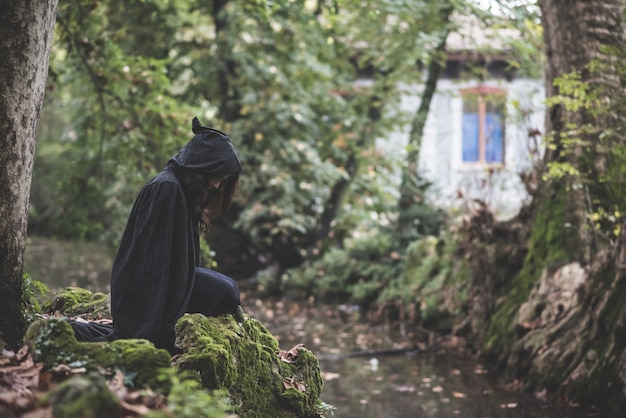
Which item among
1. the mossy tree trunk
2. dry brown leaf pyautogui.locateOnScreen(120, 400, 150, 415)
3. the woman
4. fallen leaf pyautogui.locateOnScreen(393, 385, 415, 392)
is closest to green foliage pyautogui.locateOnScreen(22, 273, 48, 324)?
the woman

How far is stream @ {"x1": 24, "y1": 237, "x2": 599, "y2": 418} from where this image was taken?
8.59m

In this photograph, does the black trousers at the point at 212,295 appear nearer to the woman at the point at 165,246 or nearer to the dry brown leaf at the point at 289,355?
the woman at the point at 165,246

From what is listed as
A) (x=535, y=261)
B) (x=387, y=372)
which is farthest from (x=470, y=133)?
(x=387, y=372)

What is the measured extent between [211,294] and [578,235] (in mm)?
6037

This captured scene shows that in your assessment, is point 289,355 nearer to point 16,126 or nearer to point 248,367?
point 248,367

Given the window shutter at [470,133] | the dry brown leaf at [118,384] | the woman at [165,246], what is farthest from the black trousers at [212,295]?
the window shutter at [470,133]

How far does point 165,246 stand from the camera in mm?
4738

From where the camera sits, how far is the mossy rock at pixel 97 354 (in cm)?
376

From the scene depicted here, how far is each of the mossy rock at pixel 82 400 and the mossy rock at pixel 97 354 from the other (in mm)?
700

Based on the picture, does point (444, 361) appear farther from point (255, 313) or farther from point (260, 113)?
point (260, 113)

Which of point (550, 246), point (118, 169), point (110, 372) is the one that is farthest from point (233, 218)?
point (110, 372)

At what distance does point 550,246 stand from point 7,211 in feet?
24.6

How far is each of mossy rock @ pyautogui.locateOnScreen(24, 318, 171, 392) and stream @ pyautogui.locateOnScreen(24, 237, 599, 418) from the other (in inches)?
187

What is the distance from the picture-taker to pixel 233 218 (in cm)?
1945
